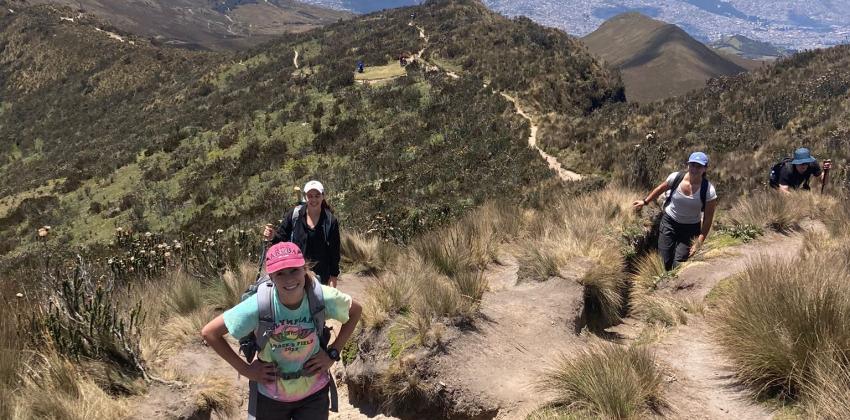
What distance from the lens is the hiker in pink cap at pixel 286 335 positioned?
2.83 meters

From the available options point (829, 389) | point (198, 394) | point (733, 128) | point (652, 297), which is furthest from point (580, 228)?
point (733, 128)

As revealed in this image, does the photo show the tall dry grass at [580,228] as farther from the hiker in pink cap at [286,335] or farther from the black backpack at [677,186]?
the hiker in pink cap at [286,335]

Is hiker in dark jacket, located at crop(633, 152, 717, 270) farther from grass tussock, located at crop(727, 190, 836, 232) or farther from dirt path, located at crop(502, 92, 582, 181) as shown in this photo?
dirt path, located at crop(502, 92, 582, 181)

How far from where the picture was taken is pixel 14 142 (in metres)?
41.5

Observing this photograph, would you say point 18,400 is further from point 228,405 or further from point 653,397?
point 653,397

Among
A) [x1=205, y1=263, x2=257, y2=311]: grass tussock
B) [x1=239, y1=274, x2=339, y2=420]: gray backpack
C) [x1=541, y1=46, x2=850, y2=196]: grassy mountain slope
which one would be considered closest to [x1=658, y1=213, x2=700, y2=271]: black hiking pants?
[x1=541, y1=46, x2=850, y2=196]: grassy mountain slope

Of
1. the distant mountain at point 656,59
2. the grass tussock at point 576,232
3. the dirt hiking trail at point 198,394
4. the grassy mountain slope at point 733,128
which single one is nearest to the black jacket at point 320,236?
the dirt hiking trail at point 198,394

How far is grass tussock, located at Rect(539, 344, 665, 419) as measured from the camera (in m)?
3.27

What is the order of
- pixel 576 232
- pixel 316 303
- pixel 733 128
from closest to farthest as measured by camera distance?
1. pixel 316 303
2. pixel 576 232
3. pixel 733 128

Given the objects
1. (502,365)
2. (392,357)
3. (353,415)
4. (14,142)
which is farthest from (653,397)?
(14,142)

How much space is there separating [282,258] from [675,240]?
5463 mm

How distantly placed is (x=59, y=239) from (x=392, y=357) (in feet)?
66.1

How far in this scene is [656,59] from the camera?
143 meters

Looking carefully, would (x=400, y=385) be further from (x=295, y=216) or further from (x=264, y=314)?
(x=295, y=216)
